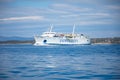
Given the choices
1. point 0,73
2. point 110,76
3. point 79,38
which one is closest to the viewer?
point 110,76

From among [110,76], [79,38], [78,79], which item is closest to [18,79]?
[78,79]

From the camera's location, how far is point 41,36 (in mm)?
60562

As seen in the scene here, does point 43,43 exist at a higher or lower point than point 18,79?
higher

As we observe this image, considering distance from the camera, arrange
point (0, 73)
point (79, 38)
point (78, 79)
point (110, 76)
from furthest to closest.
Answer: point (79, 38) < point (0, 73) < point (110, 76) < point (78, 79)

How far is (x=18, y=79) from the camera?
31.7 ft

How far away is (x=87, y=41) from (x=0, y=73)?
165 feet

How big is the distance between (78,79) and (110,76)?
1337 mm

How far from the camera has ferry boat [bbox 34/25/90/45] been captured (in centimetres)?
5863

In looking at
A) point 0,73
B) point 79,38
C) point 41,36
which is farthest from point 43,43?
point 0,73

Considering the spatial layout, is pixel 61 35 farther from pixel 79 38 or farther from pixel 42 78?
pixel 42 78

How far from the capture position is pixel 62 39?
193 feet

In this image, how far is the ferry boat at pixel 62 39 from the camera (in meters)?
58.6

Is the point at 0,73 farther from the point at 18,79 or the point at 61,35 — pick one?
the point at 61,35

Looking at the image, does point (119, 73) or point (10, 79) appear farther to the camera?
point (119, 73)
